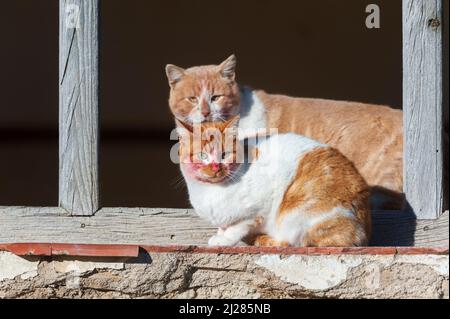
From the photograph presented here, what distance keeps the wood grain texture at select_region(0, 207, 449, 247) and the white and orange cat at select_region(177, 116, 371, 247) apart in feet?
0.65

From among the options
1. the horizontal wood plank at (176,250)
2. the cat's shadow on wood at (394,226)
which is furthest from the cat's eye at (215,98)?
the horizontal wood plank at (176,250)

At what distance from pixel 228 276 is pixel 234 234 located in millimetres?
293

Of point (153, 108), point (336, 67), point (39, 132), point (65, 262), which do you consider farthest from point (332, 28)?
point (65, 262)

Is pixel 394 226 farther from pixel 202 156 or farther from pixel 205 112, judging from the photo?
pixel 205 112

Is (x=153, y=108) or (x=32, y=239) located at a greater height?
(x=153, y=108)

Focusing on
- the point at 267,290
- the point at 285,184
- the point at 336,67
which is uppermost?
the point at 336,67

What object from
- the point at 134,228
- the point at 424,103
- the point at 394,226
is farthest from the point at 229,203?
Result: the point at 424,103

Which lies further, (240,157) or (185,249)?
(240,157)

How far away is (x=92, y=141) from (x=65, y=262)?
2.10 ft

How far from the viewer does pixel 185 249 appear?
4.14 metres

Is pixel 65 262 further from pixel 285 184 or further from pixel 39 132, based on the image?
pixel 39 132

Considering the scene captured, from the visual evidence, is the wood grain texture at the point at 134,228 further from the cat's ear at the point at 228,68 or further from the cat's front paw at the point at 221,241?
the cat's ear at the point at 228,68

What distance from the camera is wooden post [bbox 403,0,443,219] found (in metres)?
4.55

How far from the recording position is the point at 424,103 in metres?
4.56
